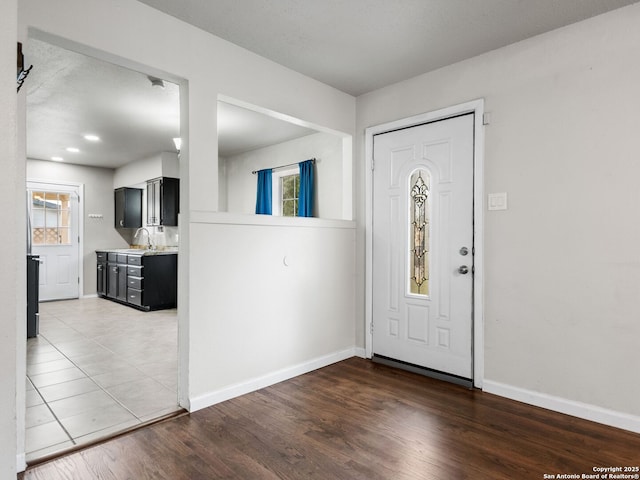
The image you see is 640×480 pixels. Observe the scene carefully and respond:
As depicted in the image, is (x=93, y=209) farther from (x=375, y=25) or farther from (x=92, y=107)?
(x=375, y=25)

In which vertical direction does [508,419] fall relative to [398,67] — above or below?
below

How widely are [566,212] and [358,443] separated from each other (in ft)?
6.61

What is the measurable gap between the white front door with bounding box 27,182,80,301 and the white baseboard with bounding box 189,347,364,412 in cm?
608

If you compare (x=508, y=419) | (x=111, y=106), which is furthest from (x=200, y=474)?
(x=111, y=106)

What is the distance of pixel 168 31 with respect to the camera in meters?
2.47

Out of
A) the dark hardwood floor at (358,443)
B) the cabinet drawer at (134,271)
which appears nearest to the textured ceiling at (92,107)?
the cabinet drawer at (134,271)

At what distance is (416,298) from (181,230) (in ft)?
6.65

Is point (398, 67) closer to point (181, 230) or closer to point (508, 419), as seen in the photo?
point (181, 230)

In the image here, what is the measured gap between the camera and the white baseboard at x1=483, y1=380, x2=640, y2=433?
235cm

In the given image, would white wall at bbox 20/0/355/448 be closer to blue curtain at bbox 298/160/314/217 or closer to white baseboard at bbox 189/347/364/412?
white baseboard at bbox 189/347/364/412

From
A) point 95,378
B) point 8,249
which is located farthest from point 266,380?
point 8,249

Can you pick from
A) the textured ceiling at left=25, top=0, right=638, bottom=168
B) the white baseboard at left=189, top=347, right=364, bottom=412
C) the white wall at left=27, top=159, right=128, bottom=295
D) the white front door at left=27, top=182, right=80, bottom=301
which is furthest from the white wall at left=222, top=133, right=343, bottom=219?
the white front door at left=27, top=182, right=80, bottom=301

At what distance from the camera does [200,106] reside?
8.57ft

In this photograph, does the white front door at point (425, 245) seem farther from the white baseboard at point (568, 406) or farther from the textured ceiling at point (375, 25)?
the textured ceiling at point (375, 25)
